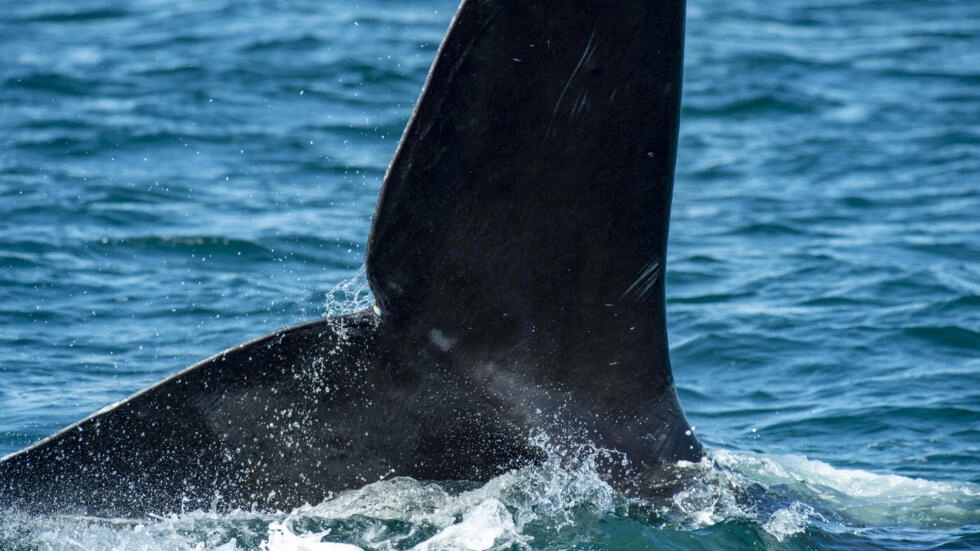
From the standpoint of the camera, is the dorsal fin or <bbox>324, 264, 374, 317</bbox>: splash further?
<bbox>324, 264, 374, 317</bbox>: splash

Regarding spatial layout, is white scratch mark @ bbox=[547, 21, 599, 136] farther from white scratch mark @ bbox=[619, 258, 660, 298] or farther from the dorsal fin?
white scratch mark @ bbox=[619, 258, 660, 298]

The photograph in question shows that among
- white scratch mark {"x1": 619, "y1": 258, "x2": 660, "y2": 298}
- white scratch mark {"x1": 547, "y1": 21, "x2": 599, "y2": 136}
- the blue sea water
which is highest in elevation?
white scratch mark {"x1": 547, "y1": 21, "x2": 599, "y2": 136}

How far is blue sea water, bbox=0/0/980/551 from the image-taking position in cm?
452

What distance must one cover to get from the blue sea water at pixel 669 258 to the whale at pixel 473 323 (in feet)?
0.59

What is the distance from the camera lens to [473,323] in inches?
148

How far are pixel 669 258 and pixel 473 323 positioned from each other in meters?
6.67

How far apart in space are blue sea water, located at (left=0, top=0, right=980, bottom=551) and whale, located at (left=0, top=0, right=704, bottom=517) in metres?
0.18

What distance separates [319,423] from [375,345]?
31 cm

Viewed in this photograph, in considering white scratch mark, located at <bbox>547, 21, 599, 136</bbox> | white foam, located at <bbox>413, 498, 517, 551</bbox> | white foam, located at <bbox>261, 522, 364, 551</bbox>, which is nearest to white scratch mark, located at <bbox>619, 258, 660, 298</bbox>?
white scratch mark, located at <bbox>547, 21, 599, 136</bbox>

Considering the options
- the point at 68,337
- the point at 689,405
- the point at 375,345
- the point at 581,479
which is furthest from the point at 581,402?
the point at 68,337

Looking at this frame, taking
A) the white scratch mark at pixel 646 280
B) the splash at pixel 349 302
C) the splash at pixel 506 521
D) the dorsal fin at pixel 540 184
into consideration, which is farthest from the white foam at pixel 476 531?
the white scratch mark at pixel 646 280

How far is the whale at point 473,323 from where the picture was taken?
11.0 ft

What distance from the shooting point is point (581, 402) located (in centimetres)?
399

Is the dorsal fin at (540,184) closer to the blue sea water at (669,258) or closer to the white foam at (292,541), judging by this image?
the blue sea water at (669,258)
